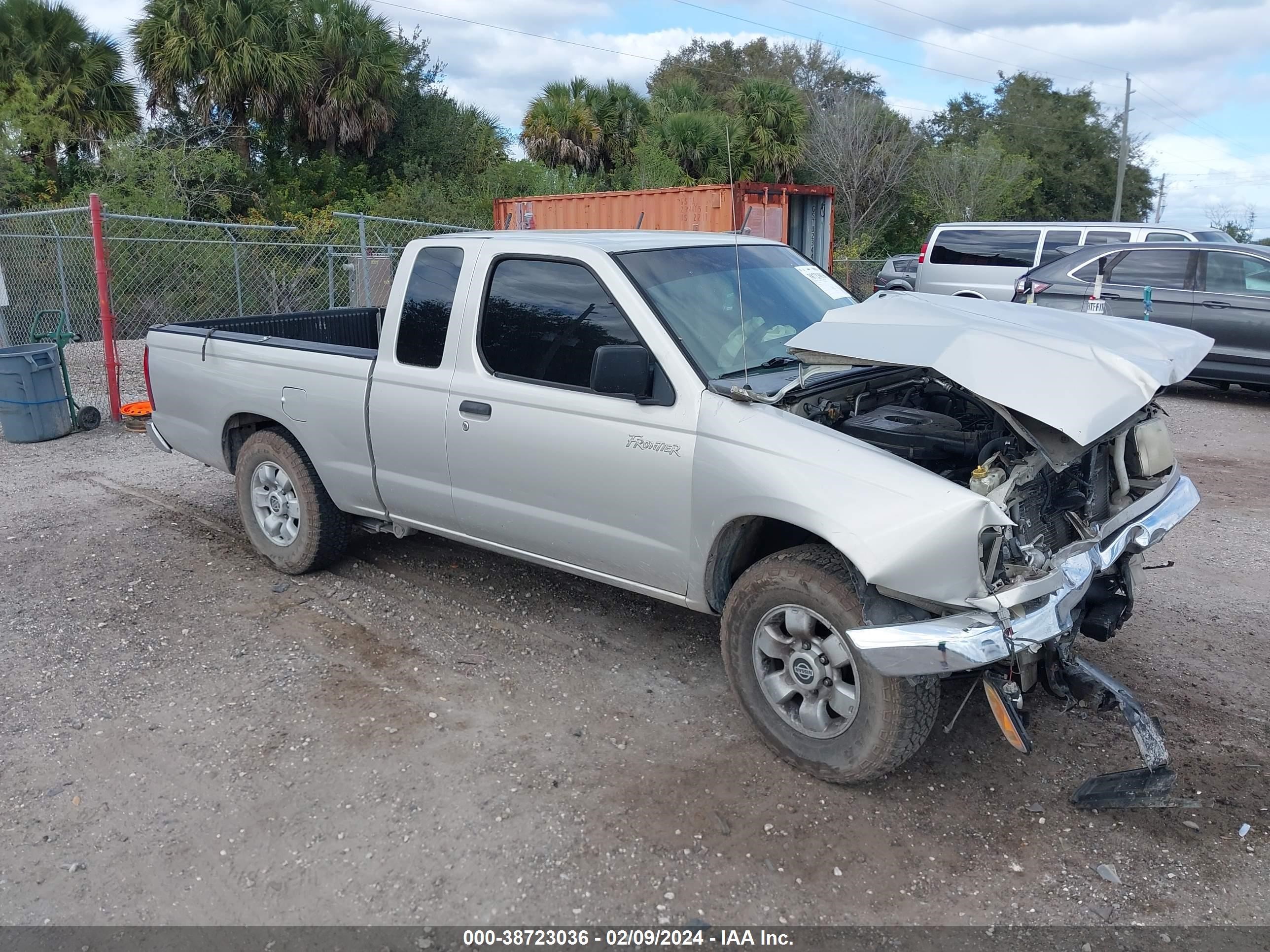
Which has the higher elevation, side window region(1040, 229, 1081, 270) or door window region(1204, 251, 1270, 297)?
side window region(1040, 229, 1081, 270)

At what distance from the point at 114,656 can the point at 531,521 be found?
2.16 m

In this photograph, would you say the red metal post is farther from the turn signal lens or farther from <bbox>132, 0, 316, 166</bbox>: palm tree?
<bbox>132, 0, 316, 166</bbox>: palm tree

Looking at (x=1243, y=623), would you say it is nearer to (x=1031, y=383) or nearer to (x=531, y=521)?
(x=1031, y=383)

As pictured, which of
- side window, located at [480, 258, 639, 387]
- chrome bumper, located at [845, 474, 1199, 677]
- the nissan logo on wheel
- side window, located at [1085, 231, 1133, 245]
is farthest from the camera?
side window, located at [1085, 231, 1133, 245]

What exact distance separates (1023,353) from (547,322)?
202 centimetres

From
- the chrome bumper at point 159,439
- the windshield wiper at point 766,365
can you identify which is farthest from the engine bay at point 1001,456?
the chrome bumper at point 159,439

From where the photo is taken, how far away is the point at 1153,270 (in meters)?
11.8

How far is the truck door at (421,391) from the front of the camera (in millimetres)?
4773

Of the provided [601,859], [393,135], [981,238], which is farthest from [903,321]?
[393,135]

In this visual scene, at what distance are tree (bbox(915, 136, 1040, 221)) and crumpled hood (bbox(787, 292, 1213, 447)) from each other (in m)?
33.0

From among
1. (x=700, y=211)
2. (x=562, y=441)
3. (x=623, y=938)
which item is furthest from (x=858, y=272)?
(x=623, y=938)

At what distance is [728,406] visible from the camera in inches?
149

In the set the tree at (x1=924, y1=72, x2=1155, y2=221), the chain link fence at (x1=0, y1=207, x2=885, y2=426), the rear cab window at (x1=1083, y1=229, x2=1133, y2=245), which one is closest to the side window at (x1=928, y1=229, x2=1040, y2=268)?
the rear cab window at (x1=1083, y1=229, x2=1133, y2=245)

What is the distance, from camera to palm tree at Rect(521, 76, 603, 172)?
1213 inches
